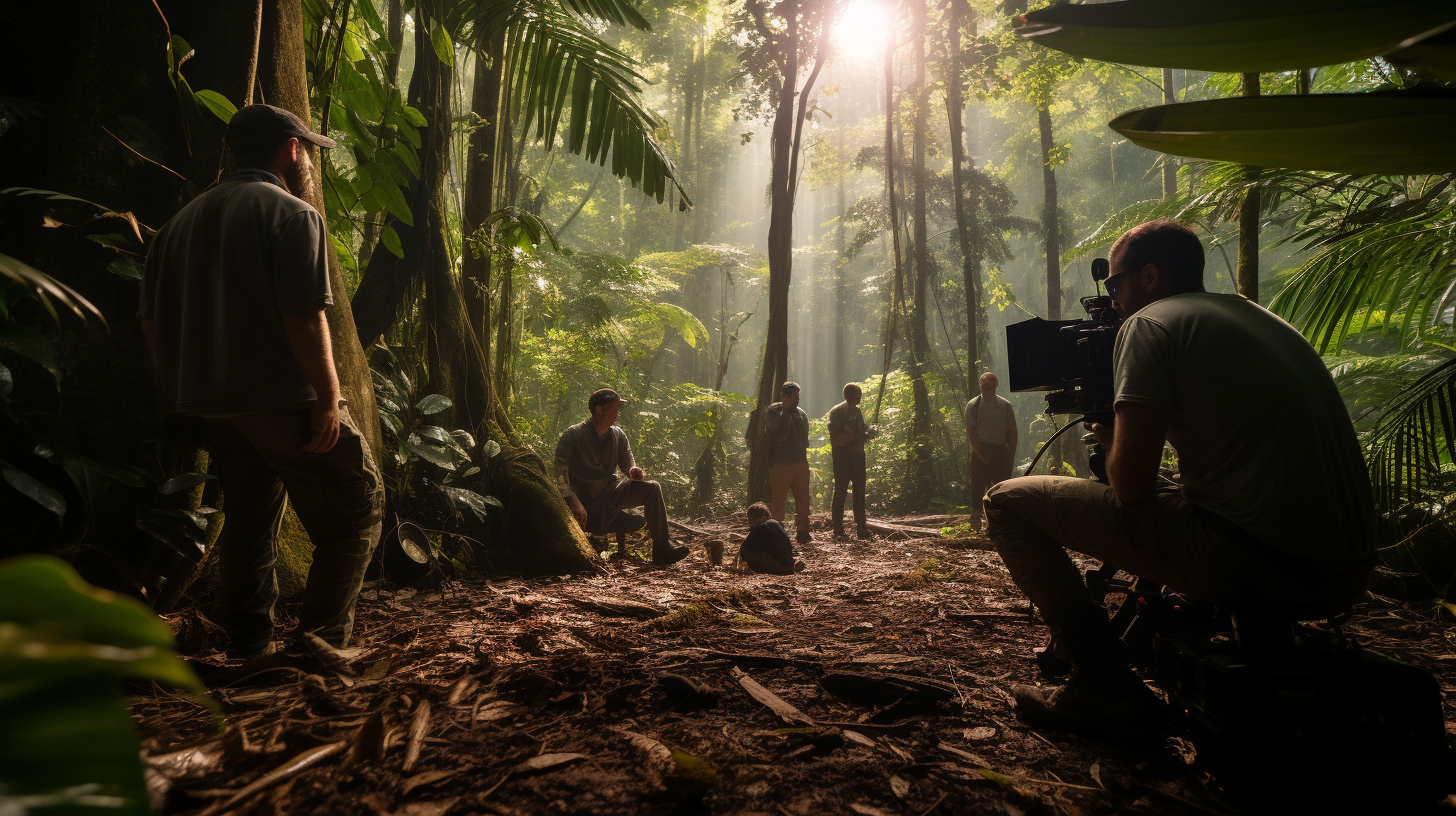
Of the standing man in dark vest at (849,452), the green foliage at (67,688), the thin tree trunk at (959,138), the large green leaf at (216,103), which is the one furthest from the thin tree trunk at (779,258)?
the green foliage at (67,688)

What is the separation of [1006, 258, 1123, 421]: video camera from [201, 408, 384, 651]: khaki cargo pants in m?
2.35

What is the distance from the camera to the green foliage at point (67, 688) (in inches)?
14.9

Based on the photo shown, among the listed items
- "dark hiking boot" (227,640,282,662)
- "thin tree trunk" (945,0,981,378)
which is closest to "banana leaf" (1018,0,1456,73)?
"dark hiking boot" (227,640,282,662)

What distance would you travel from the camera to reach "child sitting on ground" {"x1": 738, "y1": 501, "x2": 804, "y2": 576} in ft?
19.0

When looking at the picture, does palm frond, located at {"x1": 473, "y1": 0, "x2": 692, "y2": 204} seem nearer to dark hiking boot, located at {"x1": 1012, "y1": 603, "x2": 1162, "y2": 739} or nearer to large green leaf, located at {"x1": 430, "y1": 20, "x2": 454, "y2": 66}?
large green leaf, located at {"x1": 430, "y1": 20, "x2": 454, "y2": 66}

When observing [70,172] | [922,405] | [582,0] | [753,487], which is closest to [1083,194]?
[922,405]

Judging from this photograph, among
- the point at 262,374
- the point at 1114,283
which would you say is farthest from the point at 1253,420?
the point at 262,374

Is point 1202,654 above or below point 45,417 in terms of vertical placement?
below

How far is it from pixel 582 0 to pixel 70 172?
2796 mm

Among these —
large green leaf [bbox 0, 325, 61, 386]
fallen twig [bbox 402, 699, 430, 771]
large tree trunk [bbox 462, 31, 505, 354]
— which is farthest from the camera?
large tree trunk [bbox 462, 31, 505, 354]

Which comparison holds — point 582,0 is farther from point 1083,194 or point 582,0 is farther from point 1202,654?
point 1083,194

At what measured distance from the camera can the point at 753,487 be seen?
29.0 feet

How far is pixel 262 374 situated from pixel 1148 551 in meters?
2.89

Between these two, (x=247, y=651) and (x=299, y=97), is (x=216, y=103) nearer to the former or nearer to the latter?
(x=299, y=97)
